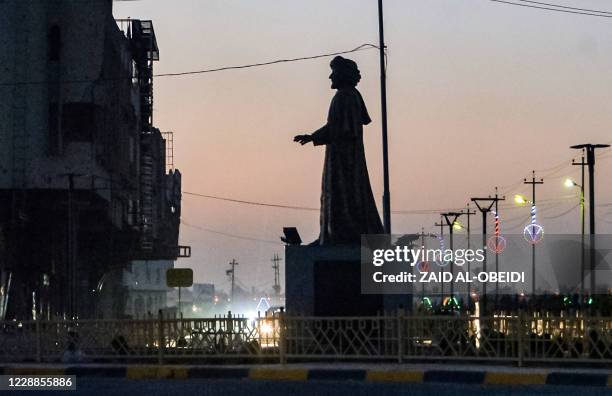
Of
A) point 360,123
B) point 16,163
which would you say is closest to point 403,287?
point 360,123

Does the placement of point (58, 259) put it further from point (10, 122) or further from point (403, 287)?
point (403, 287)

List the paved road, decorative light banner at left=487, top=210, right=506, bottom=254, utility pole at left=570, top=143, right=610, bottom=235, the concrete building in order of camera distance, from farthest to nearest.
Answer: the concrete building → decorative light banner at left=487, top=210, right=506, bottom=254 → utility pole at left=570, top=143, right=610, bottom=235 → the paved road

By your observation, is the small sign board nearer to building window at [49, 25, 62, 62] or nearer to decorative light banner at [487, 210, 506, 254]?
building window at [49, 25, 62, 62]


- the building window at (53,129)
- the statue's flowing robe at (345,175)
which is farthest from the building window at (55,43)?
the statue's flowing robe at (345,175)

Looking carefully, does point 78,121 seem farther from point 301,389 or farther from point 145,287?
point 145,287

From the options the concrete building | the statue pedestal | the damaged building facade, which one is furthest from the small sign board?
the concrete building

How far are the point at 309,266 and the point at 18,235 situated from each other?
37785 millimetres

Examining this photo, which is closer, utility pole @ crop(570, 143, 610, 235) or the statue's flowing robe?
the statue's flowing robe

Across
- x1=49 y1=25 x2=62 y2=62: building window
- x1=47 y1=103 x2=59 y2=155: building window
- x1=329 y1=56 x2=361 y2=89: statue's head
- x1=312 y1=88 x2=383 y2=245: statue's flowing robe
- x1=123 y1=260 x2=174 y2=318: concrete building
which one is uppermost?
x1=49 y1=25 x2=62 y2=62: building window

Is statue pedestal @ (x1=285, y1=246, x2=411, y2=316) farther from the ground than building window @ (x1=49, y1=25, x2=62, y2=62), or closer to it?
closer to it

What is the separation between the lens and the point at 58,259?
192 feet

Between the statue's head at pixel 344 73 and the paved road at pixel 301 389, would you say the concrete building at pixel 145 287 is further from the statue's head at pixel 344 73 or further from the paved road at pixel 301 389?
the paved road at pixel 301 389

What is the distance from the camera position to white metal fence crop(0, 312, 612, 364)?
19.8 meters

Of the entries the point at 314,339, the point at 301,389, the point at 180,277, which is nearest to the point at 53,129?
the point at 180,277
